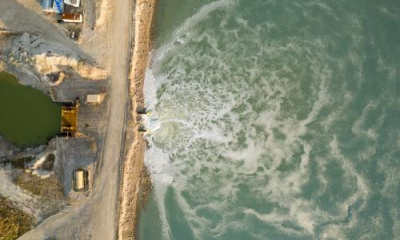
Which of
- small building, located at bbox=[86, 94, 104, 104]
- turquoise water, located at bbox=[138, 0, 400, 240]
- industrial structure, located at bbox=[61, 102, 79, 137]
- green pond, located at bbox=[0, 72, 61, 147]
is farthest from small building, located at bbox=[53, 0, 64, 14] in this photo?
turquoise water, located at bbox=[138, 0, 400, 240]

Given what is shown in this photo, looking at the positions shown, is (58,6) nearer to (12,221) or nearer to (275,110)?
(12,221)

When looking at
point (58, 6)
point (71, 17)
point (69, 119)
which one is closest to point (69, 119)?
point (69, 119)

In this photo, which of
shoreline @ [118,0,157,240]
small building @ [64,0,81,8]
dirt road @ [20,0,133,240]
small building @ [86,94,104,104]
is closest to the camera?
small building @ [64,0,81,8]

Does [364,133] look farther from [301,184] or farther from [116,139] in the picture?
[116,139]

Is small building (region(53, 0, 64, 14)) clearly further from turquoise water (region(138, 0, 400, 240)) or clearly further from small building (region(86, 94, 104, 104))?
turquoise water (region(138, 0, 400, 240))

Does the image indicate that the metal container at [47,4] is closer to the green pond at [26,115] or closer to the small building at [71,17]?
the small building at [71,17]

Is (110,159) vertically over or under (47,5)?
under
